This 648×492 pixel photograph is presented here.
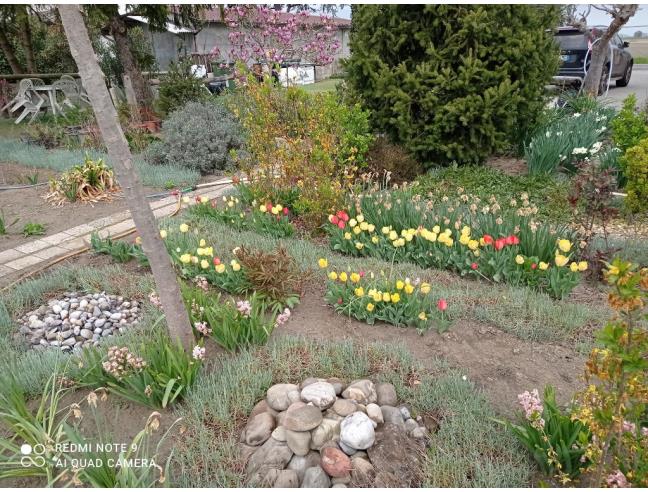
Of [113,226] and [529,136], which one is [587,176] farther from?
[113,226]

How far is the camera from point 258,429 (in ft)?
6.75

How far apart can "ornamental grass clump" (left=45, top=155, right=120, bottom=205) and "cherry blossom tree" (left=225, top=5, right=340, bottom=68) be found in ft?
15.0

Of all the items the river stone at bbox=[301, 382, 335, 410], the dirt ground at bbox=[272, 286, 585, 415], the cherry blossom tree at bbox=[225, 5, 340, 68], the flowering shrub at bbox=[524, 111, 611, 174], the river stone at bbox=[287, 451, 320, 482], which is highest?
the cherry blossom tree at bbox=[225, 5, 340, 68]

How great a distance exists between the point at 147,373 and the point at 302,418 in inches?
31.2

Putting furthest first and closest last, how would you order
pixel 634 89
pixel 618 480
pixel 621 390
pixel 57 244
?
pixel 634 89 → pixel 57 244 → pixel 618 480 → pixel 621 390

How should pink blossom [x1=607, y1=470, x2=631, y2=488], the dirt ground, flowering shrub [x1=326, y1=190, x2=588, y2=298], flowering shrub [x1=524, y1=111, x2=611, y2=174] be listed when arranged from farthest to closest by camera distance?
flowering shrub [x1=524, y1=111, x2=611, y2=174] → flowering shrub [x1=326, y1=190, x2=588, y2=298] → the dirt ground → pink blossom [x1=607, y1=470, x2=631, y2=488]

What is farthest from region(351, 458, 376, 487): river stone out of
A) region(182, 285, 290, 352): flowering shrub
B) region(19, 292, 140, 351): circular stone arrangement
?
region(19, 292, 140, 351): circular stone arrangement

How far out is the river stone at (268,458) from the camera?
6.27 ft

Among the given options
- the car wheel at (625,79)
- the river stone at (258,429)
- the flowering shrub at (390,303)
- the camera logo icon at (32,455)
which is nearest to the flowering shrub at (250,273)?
the flowering shrub at (390,303)

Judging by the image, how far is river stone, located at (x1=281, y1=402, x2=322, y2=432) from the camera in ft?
6.62

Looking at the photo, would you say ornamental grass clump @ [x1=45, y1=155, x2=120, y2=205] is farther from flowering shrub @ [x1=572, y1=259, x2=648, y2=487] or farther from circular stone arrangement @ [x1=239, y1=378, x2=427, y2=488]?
flowering shrub @ [x1=572, y1=259, x2=648, y2=487]

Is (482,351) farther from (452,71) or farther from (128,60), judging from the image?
(128,60)

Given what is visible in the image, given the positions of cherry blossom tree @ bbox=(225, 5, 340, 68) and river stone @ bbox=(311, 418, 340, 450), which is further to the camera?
cherry blossom tree @ bbox=(225, 5, 340, 68)

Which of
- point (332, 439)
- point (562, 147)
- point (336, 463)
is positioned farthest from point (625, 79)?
point (336, 463)
